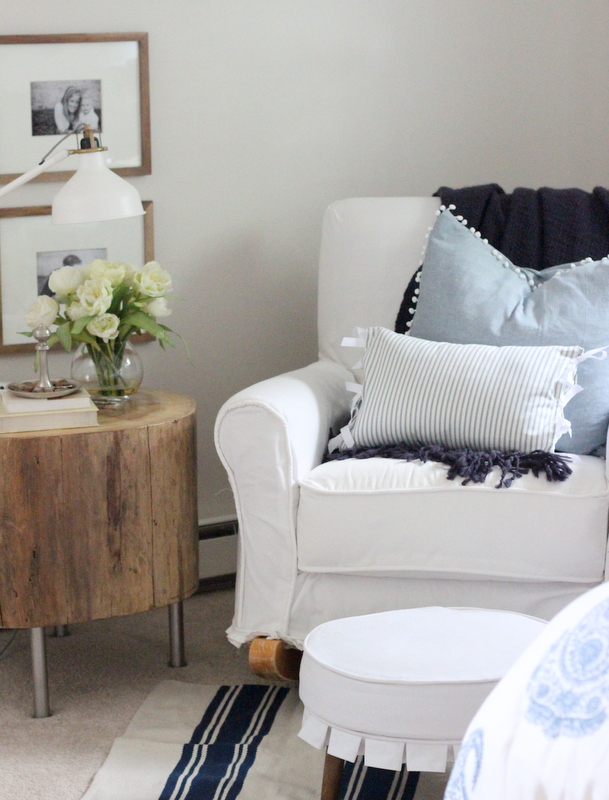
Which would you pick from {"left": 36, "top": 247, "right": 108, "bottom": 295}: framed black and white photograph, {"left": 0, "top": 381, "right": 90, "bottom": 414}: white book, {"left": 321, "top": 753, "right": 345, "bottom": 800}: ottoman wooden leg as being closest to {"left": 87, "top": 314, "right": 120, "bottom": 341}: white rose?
{"left": 0, "top": 381, "right": 90, "bottom": 414}: white book

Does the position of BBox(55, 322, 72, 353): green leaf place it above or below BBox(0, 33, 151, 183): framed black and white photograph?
below

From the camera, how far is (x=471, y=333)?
1.88 meters

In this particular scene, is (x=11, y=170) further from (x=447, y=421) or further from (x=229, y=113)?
(x=447, y=421)

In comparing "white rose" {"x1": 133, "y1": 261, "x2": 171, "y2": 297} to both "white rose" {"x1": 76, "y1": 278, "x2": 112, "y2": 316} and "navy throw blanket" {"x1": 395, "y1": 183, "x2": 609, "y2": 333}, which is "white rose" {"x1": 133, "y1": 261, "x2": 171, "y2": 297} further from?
"navy throw blanket" {"x1": 395, "y1": 183, "x2": 609, "y2": 333}

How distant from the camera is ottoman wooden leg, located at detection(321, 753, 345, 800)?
131cm

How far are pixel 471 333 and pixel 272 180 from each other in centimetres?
78

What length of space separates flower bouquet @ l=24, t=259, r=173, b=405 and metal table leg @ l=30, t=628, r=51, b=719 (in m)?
0.48

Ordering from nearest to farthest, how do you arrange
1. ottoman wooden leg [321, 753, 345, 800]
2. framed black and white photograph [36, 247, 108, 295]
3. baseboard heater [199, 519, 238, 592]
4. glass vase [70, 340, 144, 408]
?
ottoman wooden leg [321, 753, 345, 800]
glass vase [70, 340, 144, 408]
framed black and white photograph [36, 247, 108, 295]
baseboard heater [199, 519, 238, 592]

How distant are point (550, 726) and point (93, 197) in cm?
130

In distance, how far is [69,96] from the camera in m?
2.12

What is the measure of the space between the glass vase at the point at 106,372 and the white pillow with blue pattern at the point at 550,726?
4.18 ft

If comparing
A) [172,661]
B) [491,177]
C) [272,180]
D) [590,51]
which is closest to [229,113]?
[272,180]

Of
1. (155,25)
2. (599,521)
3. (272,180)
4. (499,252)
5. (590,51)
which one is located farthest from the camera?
(590,51)

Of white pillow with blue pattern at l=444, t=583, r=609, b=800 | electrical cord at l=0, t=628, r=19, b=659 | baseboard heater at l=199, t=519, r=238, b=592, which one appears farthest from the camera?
baseboard heater at l=199, t=519, r=238, b=592
